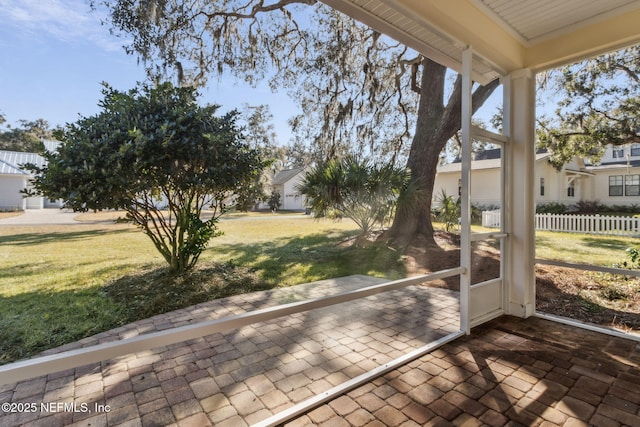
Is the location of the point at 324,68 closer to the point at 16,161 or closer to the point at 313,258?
the point at 313,258

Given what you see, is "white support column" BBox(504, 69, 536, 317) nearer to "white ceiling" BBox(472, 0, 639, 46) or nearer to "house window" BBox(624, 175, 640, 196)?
"white ceiling" BBox(472, 0, 639, 46)

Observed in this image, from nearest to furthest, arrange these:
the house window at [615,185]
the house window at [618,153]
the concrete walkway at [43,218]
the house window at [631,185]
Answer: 1. the concrete walkway at [43,218]
2. the house window at [631,185]
3. the house window at [615,185]
4. the house window at [618,153]

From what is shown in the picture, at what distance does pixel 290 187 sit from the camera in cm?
472

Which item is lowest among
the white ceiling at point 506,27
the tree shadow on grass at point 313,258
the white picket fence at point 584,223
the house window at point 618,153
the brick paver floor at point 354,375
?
the brick paver floor at point 354,375

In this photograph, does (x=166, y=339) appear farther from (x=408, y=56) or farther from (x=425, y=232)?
(x=408, y=56)

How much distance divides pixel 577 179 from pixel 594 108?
122cm

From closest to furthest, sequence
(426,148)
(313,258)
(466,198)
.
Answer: (466,198) < (313,258) < (426,148)

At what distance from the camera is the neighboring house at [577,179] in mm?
3363

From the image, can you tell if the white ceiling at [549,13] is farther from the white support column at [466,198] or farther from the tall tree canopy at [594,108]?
the tall tree canopy at [594,108]

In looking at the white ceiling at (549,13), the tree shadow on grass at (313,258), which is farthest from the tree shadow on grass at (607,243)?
the white ceiling at (549,13)

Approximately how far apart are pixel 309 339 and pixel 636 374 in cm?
231

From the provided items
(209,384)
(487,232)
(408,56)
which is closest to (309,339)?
(209,384)

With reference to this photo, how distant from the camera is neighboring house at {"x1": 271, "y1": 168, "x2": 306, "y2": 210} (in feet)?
15.1

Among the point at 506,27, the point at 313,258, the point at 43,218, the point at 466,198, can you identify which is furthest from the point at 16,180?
the point at 506,27
